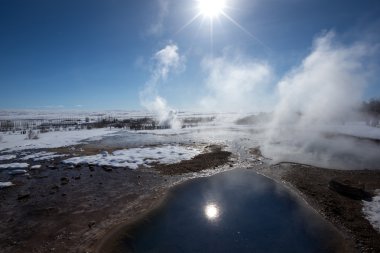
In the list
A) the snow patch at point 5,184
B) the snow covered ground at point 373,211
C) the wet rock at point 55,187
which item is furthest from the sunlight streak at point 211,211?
the snow patch at point 5,184

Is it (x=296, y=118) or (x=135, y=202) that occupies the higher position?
(x=296, y=118)

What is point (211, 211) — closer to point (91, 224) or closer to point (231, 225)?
point (231, 225)

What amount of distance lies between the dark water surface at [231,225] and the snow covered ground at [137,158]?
266 inches

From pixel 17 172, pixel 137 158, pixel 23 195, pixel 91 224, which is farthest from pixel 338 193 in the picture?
pixel 17 172

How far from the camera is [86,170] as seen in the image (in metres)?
17.2

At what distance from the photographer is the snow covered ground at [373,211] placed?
9330 millimetres

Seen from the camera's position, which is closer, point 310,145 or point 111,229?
point 111,229

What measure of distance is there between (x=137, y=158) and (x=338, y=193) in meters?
13.8

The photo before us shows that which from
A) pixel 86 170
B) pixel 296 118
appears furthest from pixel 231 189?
pixel 296 118

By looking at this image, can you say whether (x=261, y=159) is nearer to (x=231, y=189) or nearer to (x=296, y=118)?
(x=231, y=189)

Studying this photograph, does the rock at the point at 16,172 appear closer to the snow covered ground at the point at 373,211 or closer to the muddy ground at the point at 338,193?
the muddy ground at the point at 338,193

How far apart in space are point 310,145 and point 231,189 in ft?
54.9

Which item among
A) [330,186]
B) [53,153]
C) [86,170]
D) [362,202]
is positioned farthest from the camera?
[53,153]

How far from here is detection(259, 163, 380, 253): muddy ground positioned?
877 centimetres
